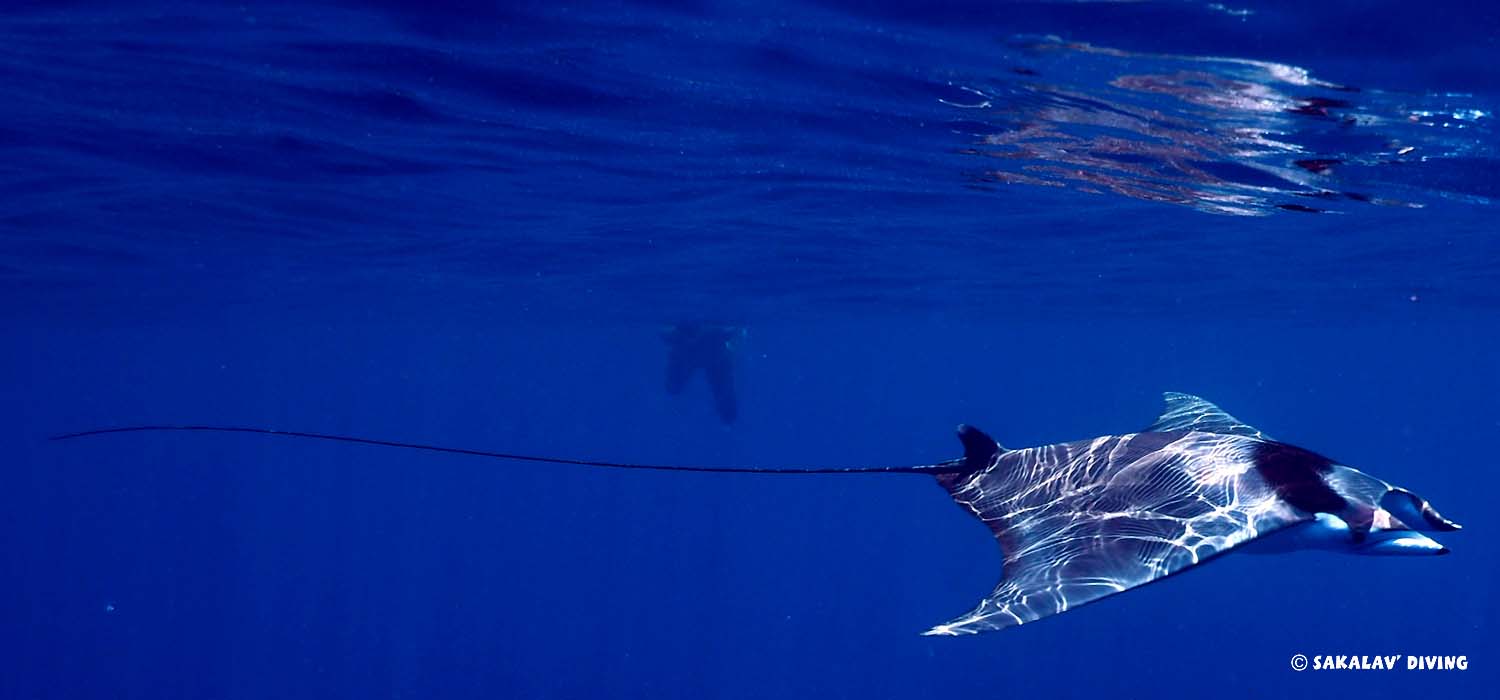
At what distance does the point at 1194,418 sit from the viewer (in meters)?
10.7

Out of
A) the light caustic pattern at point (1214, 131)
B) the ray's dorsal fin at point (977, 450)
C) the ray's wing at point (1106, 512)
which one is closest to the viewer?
the ray's wing at point (1106, 512)

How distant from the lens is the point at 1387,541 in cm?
677

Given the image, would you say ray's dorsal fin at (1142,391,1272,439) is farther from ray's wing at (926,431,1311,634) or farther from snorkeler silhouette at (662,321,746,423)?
snorkeler silhouette at (662,321,746,423)

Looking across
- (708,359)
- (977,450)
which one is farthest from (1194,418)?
(708,359)

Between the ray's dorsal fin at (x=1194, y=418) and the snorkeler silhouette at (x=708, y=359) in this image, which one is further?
the snorkeler silhouette at (x=708, y=359)

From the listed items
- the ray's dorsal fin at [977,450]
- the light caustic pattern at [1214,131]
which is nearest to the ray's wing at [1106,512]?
the ray's dorsal fin at [977,450]

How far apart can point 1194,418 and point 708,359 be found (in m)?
23.3

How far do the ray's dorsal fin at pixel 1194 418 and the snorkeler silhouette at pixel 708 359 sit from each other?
2175cm

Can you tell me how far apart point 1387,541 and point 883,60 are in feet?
21.1

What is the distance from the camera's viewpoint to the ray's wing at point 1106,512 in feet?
18.1

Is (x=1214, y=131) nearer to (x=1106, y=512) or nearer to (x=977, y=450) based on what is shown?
(x=977, y=450)

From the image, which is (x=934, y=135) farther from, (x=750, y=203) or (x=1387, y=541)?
(x=1387, y=541)

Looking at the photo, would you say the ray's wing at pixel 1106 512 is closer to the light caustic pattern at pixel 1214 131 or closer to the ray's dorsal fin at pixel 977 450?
the ray's dorsal fin at pixel 977 450

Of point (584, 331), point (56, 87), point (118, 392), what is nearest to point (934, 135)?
point (56, 87)
